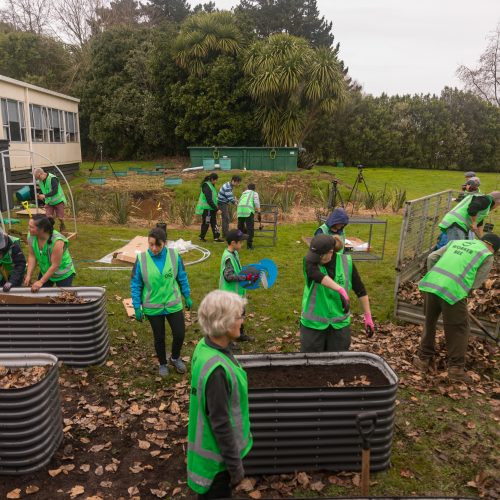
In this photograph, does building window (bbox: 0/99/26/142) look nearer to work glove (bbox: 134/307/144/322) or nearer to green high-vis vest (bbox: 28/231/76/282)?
green high-vis vest (bbox: 28/231/76/282)

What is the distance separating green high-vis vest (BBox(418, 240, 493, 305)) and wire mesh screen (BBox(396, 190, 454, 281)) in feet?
6.50

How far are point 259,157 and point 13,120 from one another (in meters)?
11.2

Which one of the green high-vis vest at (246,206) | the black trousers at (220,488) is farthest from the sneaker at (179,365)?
the green high-vis vest at (246,206)

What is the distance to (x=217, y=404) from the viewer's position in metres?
2.47

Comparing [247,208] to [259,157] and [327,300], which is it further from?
[259,157]

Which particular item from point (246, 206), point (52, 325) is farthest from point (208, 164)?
point (52, 325)

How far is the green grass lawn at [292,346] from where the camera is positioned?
3.97m

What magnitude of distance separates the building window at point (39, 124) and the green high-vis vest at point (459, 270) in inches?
A: 780

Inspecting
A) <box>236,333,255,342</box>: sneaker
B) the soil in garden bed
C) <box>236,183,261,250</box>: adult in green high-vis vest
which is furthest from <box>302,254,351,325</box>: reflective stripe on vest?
<box>236,183,261,250</box>: adult in green high-vis vest

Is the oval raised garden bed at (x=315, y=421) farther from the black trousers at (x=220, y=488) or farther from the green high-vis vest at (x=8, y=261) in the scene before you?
the green high-vis vest at (x=8, y=261)

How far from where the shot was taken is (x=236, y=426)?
2.63 m

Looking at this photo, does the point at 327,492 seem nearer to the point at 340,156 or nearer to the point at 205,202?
the point at 205,202

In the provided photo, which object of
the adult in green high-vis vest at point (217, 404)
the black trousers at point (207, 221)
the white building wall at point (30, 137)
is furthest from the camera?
the white building wall at point (30, 137)

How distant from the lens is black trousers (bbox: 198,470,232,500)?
107 inches
